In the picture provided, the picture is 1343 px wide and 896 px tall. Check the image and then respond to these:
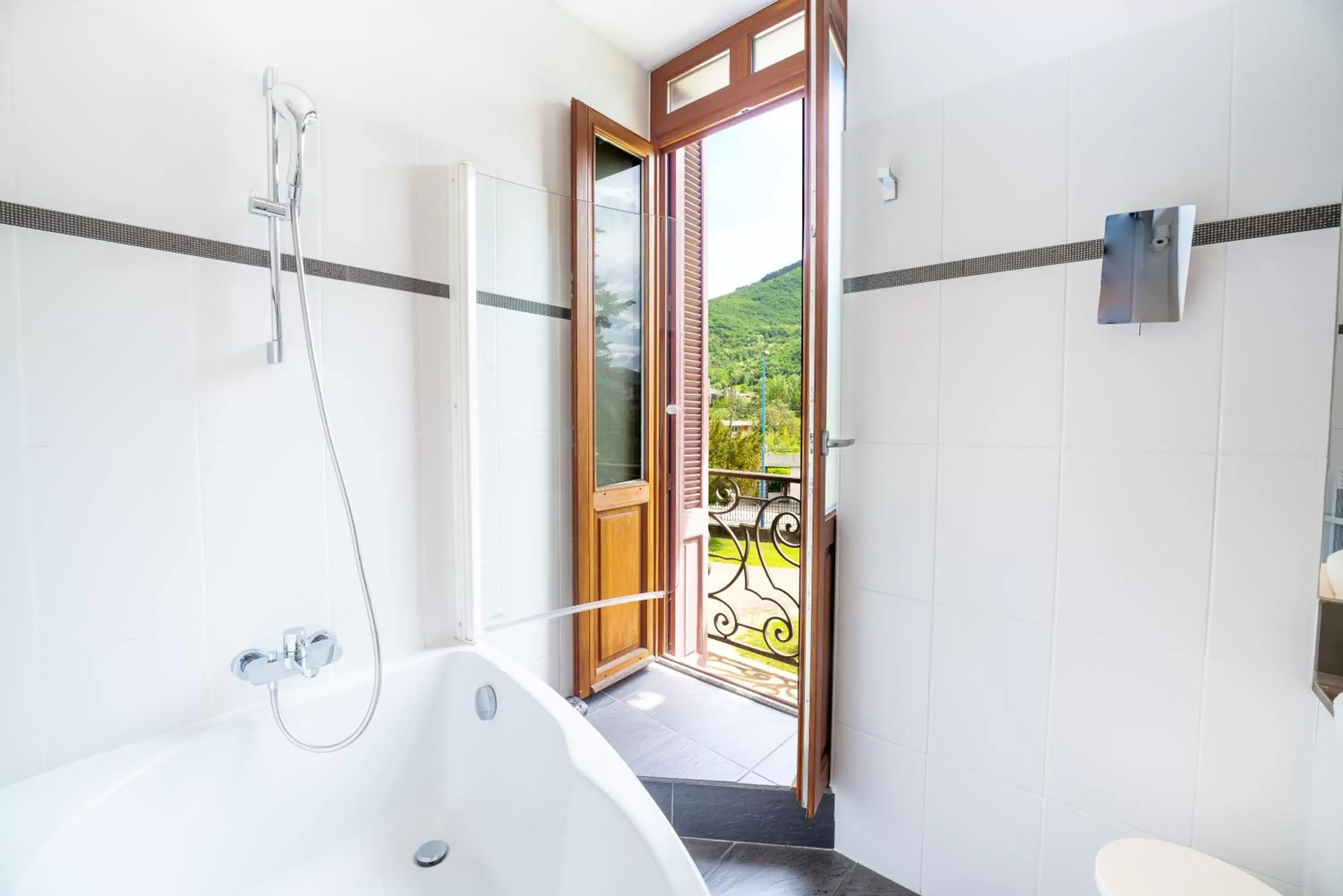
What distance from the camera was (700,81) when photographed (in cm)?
238

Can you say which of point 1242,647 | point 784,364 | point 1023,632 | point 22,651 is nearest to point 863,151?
point 784,364

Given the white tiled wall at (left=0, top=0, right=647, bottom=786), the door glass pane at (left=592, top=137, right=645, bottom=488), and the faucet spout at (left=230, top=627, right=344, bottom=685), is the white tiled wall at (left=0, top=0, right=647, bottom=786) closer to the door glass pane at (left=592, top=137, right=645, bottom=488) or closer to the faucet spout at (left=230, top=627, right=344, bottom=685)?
the faucet spout at (left=230, top=627, right=344, bottom=685)

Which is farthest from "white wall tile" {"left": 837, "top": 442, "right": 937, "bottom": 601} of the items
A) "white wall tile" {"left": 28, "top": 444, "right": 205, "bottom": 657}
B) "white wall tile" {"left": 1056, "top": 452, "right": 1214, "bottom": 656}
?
"white wall tile" {"left": 28, "top": 444, "right": 205, "bottom": 657}

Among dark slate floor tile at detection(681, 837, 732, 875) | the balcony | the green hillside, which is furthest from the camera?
the balcony

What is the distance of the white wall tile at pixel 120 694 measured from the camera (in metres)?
1.14

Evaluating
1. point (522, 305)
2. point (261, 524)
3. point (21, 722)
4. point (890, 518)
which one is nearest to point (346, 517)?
point (261, 524)

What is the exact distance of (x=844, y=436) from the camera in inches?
67.2

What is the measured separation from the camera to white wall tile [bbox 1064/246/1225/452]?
3.90 feet

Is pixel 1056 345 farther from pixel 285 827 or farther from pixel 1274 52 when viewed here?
pixel 285 827

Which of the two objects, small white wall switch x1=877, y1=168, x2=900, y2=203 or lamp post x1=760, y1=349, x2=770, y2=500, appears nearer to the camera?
small white wall switch x1=877, y1=168, x2=900, y2=203

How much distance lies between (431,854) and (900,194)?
2.13 meters

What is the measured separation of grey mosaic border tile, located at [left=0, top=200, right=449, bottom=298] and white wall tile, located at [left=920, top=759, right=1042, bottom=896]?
2059mm

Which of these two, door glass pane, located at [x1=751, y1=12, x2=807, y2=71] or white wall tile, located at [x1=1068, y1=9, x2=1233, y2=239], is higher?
door glass pane, located at [x1=751, y1=12, x2=807, y2=71]

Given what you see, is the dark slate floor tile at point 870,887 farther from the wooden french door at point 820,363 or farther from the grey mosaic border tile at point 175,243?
the grey mosaic border tile at point 175,243
